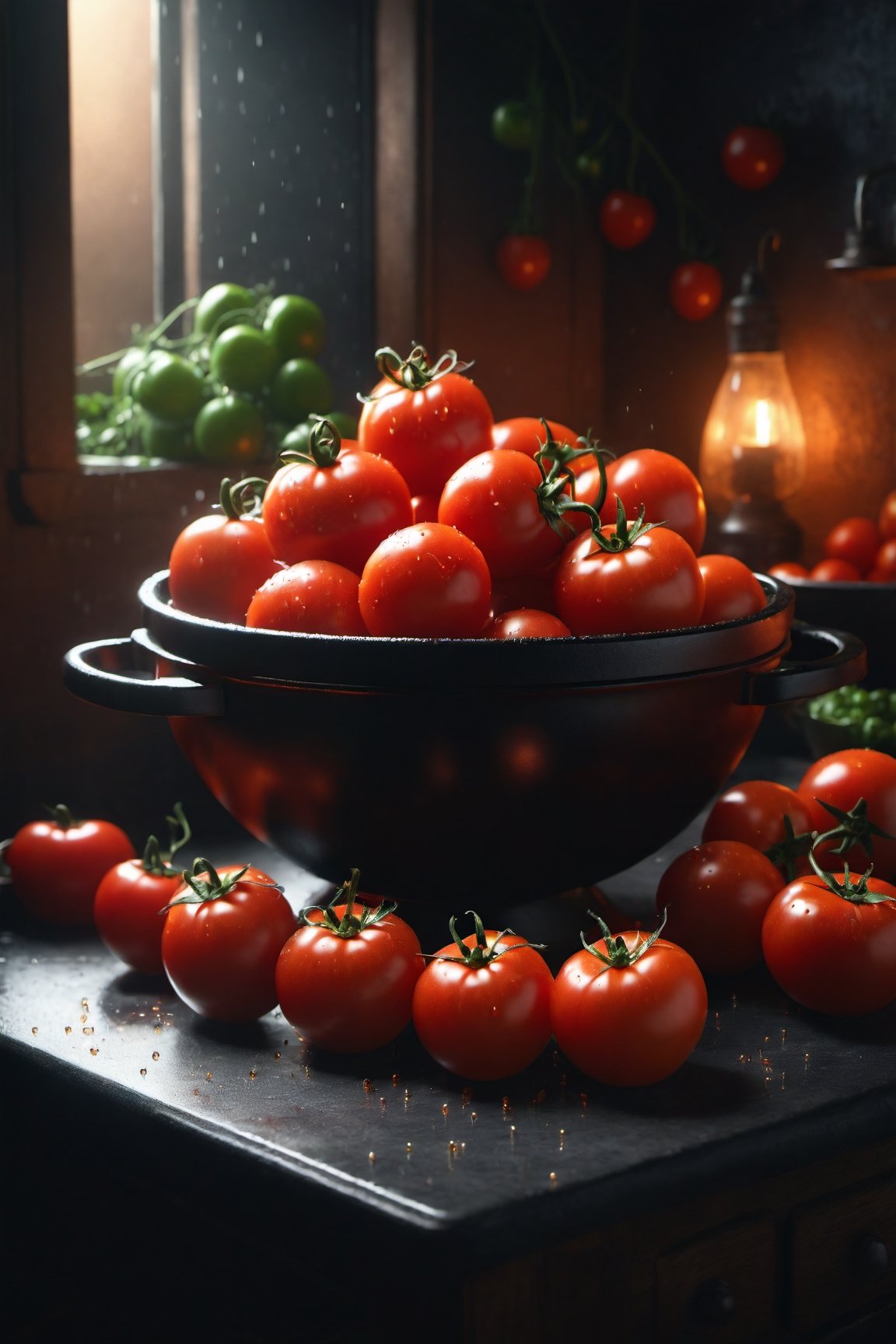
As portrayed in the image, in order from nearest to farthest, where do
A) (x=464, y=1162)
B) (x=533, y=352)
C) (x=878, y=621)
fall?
(x=464, y=1162), (x=878, y=621), (x=533, y=352)

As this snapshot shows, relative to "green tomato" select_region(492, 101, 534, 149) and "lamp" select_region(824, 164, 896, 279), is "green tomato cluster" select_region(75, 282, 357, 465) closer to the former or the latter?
"green tomato" select_region(492, 101, 534, 149)

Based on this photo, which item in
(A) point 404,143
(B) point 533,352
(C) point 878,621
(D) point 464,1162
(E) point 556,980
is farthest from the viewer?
(B) point 533,352

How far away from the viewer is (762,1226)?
35.6 inches

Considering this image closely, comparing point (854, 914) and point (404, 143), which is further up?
point (404, 143)

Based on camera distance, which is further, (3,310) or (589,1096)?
(3,310)

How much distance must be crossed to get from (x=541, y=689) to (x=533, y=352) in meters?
1.16

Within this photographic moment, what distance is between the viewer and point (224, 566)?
110cm

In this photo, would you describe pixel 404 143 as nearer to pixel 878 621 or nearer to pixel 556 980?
pixel 878 621

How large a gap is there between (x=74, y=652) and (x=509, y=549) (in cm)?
34

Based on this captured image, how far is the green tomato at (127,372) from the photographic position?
1721 mm

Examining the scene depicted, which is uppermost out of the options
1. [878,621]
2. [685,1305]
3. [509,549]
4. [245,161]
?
[245,161]

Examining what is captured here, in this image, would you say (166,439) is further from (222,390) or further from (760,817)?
(760,817)

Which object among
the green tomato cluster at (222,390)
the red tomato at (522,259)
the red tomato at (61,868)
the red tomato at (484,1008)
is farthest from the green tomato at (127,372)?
the red tomato at (484,1008)

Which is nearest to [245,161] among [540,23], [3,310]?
[540,23]
